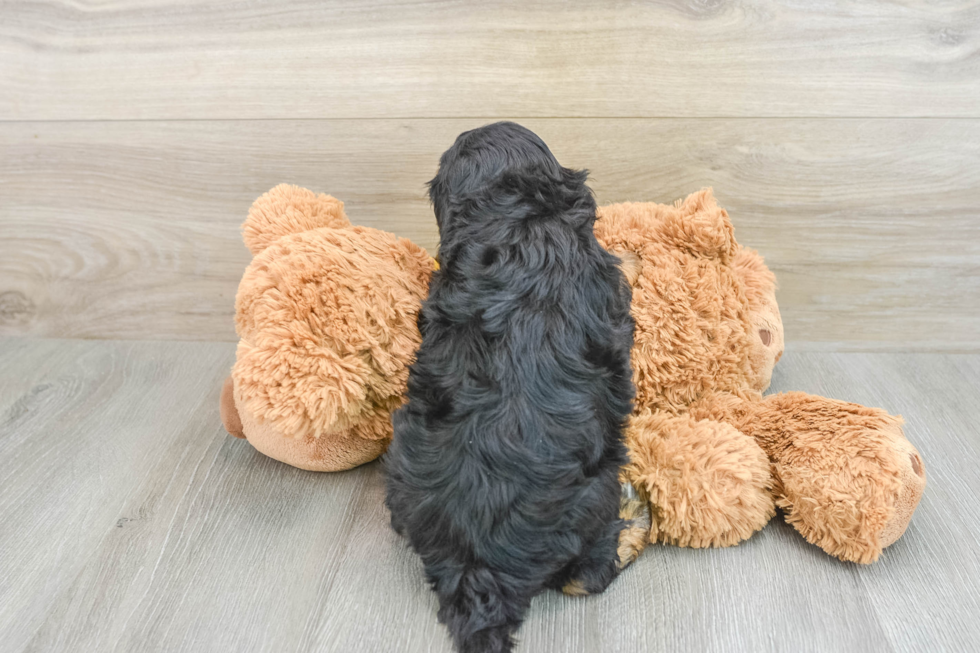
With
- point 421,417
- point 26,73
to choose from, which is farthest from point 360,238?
point 26,73

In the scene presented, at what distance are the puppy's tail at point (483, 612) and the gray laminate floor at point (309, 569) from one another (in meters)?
0.04

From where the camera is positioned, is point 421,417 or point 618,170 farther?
point 618,170

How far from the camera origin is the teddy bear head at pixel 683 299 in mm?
854

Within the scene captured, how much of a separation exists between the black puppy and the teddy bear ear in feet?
0.89

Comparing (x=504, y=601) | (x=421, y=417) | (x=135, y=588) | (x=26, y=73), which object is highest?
Answer: (x=26, y=73)

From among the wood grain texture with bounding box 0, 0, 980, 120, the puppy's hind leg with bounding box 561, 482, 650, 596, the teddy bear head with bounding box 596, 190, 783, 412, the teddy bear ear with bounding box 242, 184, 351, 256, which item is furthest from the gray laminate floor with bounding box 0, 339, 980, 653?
the wood grain texture with bounding box 0, 0, 980, 120

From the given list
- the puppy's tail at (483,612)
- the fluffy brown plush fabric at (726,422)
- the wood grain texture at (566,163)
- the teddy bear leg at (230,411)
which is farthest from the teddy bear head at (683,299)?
the teddy bear leg at (230,411)

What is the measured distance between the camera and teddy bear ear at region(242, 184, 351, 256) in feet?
3.02

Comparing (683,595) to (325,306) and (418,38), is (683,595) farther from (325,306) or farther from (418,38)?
(418,38)

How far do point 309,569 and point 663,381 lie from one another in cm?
49

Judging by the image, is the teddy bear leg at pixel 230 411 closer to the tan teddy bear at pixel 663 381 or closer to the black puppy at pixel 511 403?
the tan teddy bear at pixel 663 381

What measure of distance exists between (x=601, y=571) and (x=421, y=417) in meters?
0.25

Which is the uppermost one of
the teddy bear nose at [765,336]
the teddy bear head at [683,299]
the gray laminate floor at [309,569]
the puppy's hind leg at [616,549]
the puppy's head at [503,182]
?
the puppy's head at [503,182]

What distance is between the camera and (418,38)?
40.4 inches
